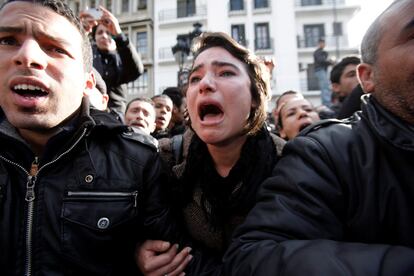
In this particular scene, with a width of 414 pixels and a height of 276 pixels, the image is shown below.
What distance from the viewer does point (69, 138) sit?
1.65 meters

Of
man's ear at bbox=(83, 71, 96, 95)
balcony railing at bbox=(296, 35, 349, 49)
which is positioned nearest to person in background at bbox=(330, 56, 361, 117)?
man's ear at bbox=(83, 71, 96, 95)

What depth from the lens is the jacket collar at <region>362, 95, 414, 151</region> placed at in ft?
3.94

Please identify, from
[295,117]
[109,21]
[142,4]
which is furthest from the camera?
[142,4]

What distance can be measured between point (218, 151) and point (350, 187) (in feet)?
3.03

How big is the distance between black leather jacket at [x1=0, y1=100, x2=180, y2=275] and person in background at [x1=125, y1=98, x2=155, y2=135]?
2.18m

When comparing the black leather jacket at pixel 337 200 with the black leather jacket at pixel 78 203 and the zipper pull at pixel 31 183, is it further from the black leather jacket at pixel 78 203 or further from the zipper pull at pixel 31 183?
the zipper pull at pixel 31 183

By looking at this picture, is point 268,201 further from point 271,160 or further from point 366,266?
point 271,160

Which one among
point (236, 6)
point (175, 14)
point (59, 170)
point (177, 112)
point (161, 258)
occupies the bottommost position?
point (161, 258)

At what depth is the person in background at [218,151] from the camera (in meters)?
1.80

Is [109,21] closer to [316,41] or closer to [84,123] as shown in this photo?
[84,123]

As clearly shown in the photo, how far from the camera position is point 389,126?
1271 mm

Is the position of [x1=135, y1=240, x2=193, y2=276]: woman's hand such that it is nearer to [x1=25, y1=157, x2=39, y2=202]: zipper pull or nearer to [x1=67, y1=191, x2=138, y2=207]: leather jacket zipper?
[x1=67, y1=191, x2=138, y2=207]: leather jacket zipper

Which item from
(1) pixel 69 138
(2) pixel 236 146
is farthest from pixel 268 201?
(1) pixel 69 138

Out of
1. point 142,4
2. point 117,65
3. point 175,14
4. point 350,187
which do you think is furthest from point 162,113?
point 142,4
